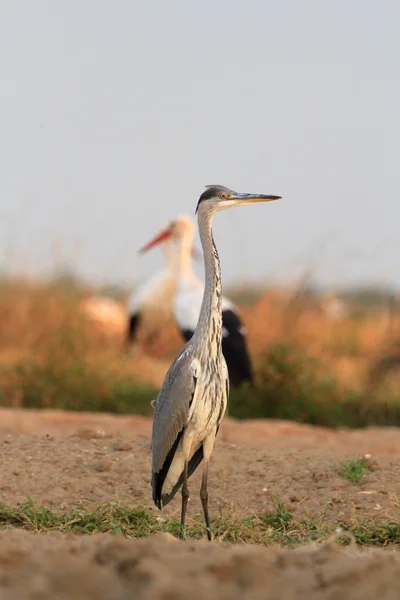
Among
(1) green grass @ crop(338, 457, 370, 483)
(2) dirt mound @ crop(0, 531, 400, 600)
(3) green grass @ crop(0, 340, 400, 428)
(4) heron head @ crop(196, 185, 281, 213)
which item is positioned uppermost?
(4) heron head @ crop(196, 185, 281, 213)

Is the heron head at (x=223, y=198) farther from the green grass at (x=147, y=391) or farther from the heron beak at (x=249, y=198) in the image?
the green grass at (x=147, y=391)

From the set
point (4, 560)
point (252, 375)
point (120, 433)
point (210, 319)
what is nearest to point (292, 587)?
point (4, 560)

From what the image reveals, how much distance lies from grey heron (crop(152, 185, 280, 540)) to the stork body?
25.1 feet

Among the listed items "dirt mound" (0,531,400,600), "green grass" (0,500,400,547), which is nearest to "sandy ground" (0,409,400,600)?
"dirt mound" (0,531,400,600)

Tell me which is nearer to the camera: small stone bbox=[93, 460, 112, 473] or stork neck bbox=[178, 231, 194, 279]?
small stone bbox=[93, 460, 112, 473]

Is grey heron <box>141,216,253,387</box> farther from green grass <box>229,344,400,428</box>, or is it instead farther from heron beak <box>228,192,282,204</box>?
heron beak <box>228,192,282,204</box>

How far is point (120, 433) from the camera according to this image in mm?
7055

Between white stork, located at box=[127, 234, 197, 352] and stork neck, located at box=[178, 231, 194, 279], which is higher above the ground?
stork neck, located at box=[178, 231, 194, 279]

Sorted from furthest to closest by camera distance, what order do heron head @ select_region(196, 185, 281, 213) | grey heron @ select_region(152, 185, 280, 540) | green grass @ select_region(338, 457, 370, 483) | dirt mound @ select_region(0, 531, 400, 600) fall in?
green grass @ select_region(338, 457, 370, 483), heron head @ select_region(196, 185, 281, 213), grey heron @ select_region(152, 185, 280, 540), dirt mound @ select_region(0, 531, 400, 600)

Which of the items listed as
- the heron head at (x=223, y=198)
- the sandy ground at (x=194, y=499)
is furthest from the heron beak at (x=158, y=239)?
the heron head at (x=223, y=198)

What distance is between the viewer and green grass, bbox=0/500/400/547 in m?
4.83

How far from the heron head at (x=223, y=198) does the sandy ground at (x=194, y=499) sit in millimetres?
1591

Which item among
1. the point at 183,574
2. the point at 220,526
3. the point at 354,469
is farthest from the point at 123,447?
the point at 183,574

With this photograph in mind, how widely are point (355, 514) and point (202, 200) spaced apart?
6.12ft
